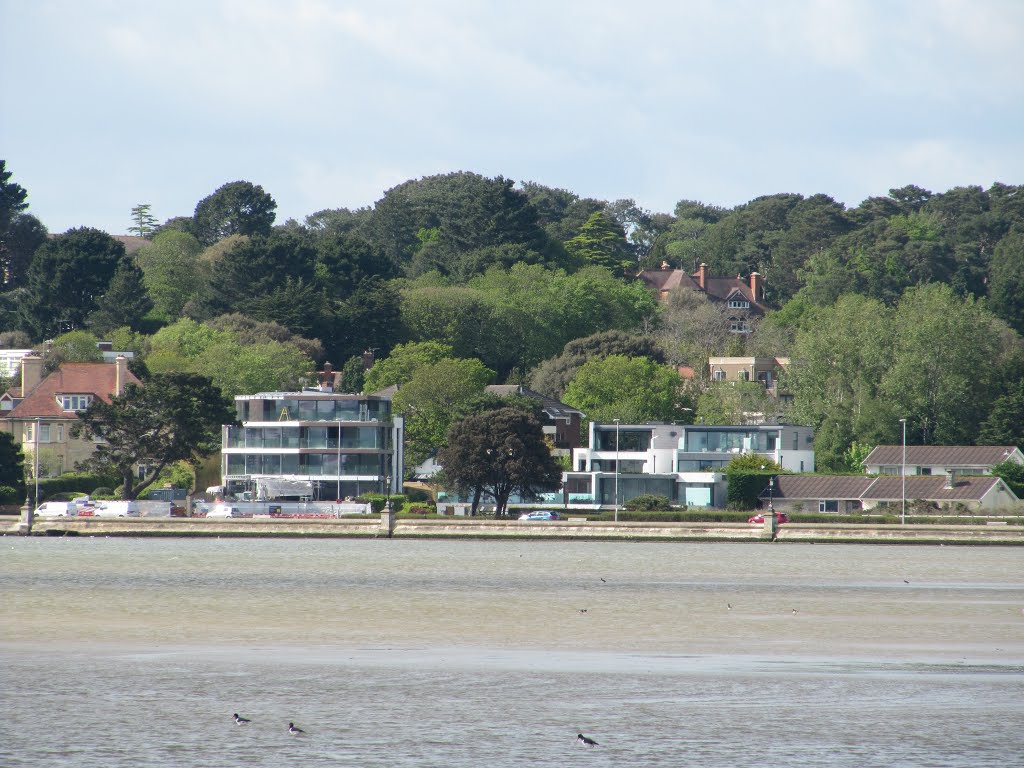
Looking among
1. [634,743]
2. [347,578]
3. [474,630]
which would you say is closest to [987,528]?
[347,578]

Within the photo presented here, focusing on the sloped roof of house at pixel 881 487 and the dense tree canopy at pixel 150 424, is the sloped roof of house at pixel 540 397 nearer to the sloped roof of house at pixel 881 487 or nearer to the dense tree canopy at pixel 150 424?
the sloped roof of house at pixel 881 487

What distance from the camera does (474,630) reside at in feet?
133

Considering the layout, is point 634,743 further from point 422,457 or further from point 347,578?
point 422,457

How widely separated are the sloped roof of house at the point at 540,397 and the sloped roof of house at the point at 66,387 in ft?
102

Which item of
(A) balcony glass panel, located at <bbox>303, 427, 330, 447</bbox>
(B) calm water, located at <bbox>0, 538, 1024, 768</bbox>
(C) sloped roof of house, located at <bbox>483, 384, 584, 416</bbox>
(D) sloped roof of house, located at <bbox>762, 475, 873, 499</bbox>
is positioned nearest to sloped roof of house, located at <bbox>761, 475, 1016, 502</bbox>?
(D) sloped roof of house, located at <bbox>762, 475, 873, 499</bbox>

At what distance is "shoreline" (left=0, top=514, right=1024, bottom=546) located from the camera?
92500 millimetres

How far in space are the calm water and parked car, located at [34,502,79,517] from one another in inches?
1440

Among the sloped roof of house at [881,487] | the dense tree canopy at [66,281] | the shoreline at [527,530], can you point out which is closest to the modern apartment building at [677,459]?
the sloped roof of house at [881,487]

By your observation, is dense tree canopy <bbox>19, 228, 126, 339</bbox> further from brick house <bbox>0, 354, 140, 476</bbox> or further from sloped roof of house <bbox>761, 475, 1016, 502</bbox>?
sloped roof of house <bbox>761, 475, 1016, 502</bbox>

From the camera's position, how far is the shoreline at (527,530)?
92500 millimetres

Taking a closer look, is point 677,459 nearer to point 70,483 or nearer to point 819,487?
point 819,487

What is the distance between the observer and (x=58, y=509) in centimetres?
9881

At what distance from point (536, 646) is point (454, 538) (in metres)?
59.1

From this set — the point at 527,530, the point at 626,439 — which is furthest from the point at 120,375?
the point at 527,530
